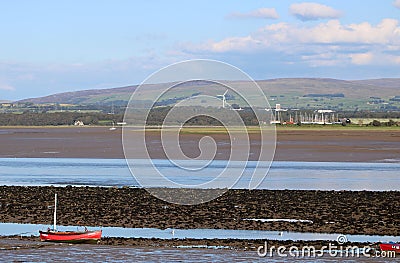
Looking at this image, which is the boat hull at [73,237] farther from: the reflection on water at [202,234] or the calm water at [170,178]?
the reflection on water at [202,234]

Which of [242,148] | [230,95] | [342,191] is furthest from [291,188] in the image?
[230,95]

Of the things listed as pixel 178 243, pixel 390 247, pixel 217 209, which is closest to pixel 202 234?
pixel 178 243

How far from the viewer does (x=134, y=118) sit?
5128 inches

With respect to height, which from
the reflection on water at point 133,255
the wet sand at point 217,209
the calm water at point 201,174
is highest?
the calm water at point 201,174

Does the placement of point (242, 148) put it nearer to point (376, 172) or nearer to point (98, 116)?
point (376, 172)

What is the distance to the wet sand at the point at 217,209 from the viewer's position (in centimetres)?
2144

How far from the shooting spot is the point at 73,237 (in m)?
18.3

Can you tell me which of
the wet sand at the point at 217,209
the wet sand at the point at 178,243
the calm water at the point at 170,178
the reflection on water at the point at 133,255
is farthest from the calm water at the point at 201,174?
the reflection on water at the point at 133,255

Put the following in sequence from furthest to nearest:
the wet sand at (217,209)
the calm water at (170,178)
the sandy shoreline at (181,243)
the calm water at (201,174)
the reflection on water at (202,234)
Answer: the calm water at (201,174)
the wet sand at (217,209)
the reflection on water at (202,234)
the sandy shoreline at (181,243)
the calm water at (170,178)

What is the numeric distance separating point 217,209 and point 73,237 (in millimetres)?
7051

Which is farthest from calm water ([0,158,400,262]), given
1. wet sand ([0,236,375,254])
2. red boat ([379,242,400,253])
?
red boat ([379,242,400,253])

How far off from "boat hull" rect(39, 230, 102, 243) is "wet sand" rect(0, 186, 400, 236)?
2.98m

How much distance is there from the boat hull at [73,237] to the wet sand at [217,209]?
2983 mm

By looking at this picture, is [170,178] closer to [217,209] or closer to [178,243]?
[217,209]
